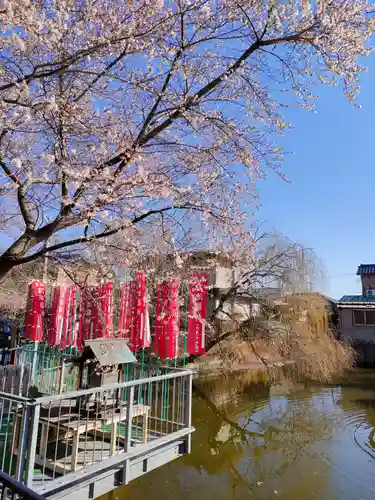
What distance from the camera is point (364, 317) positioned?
87.0 ft

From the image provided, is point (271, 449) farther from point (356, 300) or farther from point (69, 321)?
point (356, 300)

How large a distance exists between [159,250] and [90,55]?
3458mm

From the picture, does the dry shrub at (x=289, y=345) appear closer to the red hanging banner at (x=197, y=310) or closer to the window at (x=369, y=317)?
the red hanging banner at (x=197, y=310)

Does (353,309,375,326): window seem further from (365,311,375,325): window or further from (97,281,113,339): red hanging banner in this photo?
(97,281,113,339): red hanging banner

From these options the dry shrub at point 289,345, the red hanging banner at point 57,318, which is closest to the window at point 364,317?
the dry shrub at point 289,345

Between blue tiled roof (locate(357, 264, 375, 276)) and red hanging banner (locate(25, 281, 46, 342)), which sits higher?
blue tiled roof (locate(357, 264, 375, 276))

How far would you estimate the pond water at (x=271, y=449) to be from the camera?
26.6 feet

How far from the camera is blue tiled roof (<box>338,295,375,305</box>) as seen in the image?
26.7 metres

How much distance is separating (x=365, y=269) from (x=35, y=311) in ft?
101

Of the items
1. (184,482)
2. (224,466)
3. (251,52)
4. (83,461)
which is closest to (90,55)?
(251,52)

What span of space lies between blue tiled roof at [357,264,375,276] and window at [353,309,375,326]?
19.6 feet

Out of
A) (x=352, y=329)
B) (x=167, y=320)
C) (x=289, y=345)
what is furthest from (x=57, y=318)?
(x=352, y=329)

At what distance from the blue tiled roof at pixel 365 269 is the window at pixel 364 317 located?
19.6 feet

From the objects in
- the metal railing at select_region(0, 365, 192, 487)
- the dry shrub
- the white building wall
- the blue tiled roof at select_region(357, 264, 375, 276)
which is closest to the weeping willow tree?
the dry shrub
